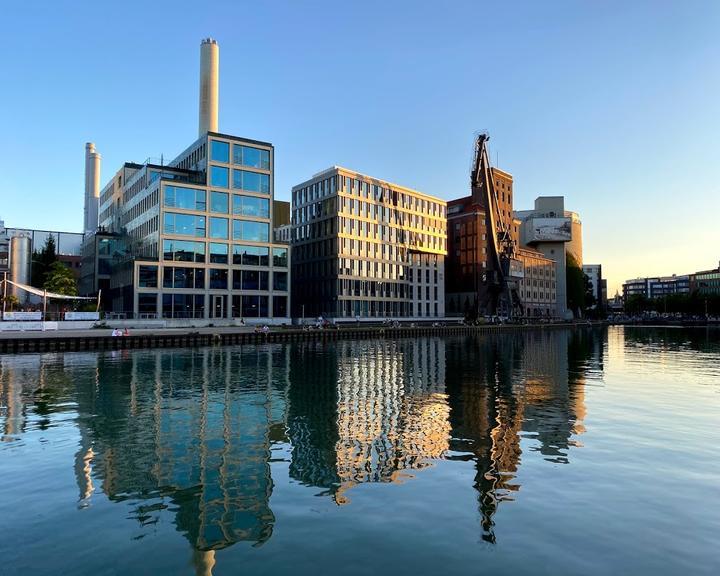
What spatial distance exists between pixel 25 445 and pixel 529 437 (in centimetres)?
2018

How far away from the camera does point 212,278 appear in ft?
317

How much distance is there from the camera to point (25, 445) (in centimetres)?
2012

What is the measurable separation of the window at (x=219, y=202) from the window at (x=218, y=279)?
11.3m

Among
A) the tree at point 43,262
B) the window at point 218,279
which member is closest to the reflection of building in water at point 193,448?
the window at point 218,279

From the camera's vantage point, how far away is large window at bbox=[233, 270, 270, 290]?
3917 inches

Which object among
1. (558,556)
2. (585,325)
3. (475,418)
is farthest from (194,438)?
(585,325)

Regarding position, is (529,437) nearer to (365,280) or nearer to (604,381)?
(604,381)

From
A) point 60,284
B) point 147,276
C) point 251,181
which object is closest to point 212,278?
point 147,276

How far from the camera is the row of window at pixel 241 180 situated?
98.7 m

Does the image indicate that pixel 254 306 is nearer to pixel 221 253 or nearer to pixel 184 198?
pixel 221 253

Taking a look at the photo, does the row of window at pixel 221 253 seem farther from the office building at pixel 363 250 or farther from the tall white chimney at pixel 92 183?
the tall white chimney at pixel 92 183

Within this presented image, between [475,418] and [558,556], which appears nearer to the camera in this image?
[558,556]

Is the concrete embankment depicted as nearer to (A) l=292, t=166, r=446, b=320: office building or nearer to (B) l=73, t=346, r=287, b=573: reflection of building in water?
(A) l=292, t=166, r=446, b=320: office building

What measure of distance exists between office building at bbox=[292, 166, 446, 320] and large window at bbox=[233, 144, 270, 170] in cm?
2332
